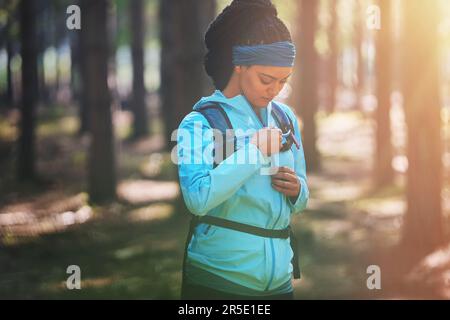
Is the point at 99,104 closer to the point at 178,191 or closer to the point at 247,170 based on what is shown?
the point at 178,191

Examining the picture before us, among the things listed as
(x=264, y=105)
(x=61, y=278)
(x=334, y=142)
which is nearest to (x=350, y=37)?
(x=334, y=142)

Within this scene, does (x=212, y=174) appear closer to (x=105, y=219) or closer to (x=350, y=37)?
(x=105, y=219)

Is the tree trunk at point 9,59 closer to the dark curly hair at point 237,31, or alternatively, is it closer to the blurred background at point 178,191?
the blurred background at point 178,191

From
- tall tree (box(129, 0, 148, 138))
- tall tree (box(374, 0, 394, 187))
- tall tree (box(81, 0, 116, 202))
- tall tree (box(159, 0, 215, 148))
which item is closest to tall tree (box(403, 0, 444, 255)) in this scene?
tall tree (box(159, 0, 215, 148))

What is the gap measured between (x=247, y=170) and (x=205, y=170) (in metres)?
0.18

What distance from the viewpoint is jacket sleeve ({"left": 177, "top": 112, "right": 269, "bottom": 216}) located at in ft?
10.8

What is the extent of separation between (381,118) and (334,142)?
12.9 metres

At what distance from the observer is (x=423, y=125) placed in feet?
33.8

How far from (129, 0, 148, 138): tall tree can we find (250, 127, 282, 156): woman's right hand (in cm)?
2499

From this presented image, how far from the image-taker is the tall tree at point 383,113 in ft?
56.8

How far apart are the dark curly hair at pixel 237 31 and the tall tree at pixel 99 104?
1190cm

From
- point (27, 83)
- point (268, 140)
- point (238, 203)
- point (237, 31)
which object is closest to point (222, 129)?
point (268, 140)

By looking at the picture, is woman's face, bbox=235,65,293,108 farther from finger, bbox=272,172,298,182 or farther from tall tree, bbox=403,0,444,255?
tall tree, bbox=403,0,444,255

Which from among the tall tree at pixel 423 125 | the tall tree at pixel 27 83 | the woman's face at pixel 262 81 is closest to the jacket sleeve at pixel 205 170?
the woman's face at pixel 262 81
